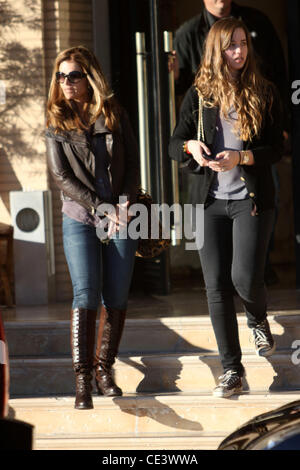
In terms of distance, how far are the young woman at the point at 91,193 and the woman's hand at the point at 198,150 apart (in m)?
0.41

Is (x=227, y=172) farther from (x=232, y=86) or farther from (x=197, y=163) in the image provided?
(x=232, y=86)

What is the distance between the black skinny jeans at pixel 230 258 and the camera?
4320mm

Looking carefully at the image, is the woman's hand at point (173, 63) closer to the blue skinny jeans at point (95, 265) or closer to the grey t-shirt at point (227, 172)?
the grey t-shirt at point (227, 172)

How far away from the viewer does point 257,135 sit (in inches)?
171

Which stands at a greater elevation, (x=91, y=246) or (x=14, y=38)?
(x=14, y=38)

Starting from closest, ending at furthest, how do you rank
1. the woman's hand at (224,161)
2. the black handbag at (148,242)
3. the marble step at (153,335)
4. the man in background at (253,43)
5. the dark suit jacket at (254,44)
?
the woman's hand at (224,161), the black handbag at (148,242), the marble step at (153,335), the man in background at (253,43), the dark suit jacket at (254,44)

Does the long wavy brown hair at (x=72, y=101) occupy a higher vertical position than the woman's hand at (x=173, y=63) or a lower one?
lower

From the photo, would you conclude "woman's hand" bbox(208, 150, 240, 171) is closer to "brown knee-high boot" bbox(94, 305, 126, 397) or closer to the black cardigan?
the black cardigan

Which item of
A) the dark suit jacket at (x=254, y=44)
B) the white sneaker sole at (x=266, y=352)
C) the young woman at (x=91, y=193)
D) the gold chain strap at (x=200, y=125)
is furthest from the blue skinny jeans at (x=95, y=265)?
the dark suit jacket at (x=254, y=44)

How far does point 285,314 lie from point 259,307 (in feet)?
2.01

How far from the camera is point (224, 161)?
4215 millimetres
